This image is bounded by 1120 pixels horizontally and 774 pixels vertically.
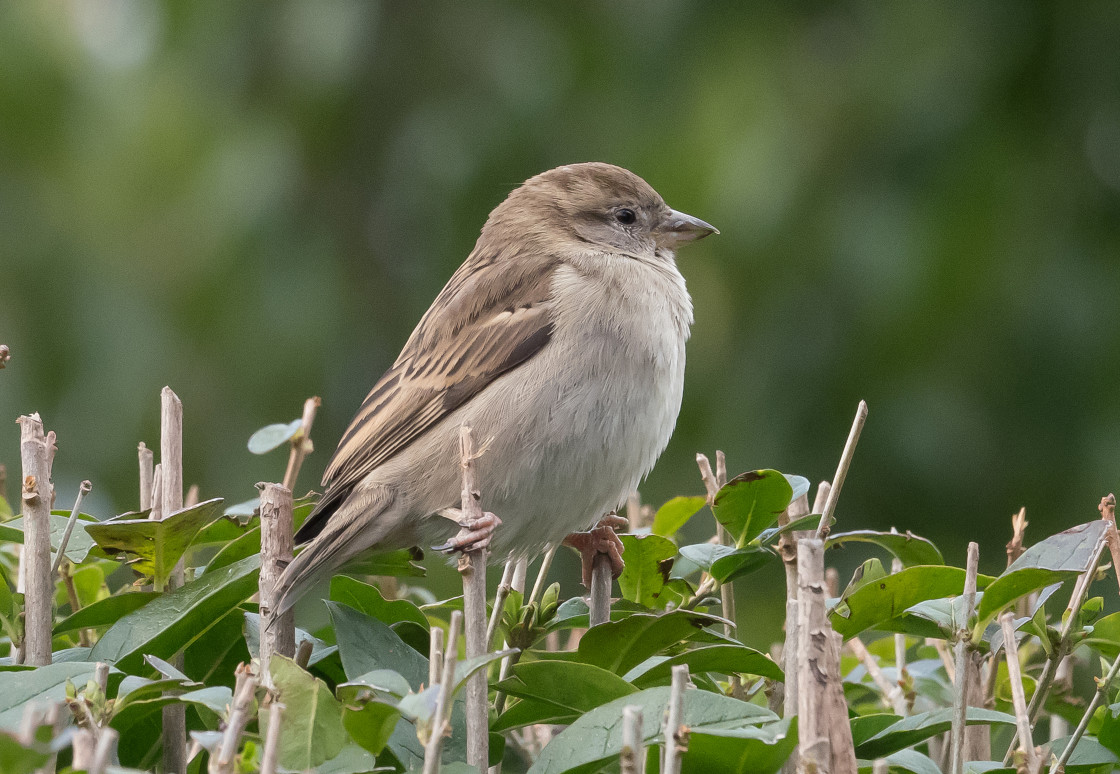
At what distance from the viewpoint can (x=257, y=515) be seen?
1.98 metres

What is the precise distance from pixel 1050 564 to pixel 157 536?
3.49 feet

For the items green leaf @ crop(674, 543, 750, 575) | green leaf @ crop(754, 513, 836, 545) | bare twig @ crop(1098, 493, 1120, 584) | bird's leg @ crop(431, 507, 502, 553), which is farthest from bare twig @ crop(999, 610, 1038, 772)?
bird's leg @ crop(431, 507, 502, 553)

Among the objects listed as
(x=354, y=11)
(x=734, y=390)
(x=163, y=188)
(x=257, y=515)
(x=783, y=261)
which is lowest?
(x=257, y=515)

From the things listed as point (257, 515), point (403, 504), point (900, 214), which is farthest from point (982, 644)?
point (900, 214)

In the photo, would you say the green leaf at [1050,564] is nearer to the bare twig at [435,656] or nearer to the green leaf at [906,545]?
the green leaf at [906,545]

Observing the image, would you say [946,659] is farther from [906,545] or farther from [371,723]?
[371,723]

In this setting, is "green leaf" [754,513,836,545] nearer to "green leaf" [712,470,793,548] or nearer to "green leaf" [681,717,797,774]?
"green leaf" [712,470,793,548]

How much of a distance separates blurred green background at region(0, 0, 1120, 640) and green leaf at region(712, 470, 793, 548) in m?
2.79

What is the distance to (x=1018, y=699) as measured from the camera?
4.69 feet

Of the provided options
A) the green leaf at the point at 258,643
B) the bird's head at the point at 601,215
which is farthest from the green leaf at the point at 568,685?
the bird's head at the point at 601,215

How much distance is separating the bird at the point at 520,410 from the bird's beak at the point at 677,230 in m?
0.30

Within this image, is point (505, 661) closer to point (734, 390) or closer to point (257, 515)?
point (257, 515)

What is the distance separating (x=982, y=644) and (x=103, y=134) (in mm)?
4614

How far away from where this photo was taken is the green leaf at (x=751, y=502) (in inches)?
66.3
